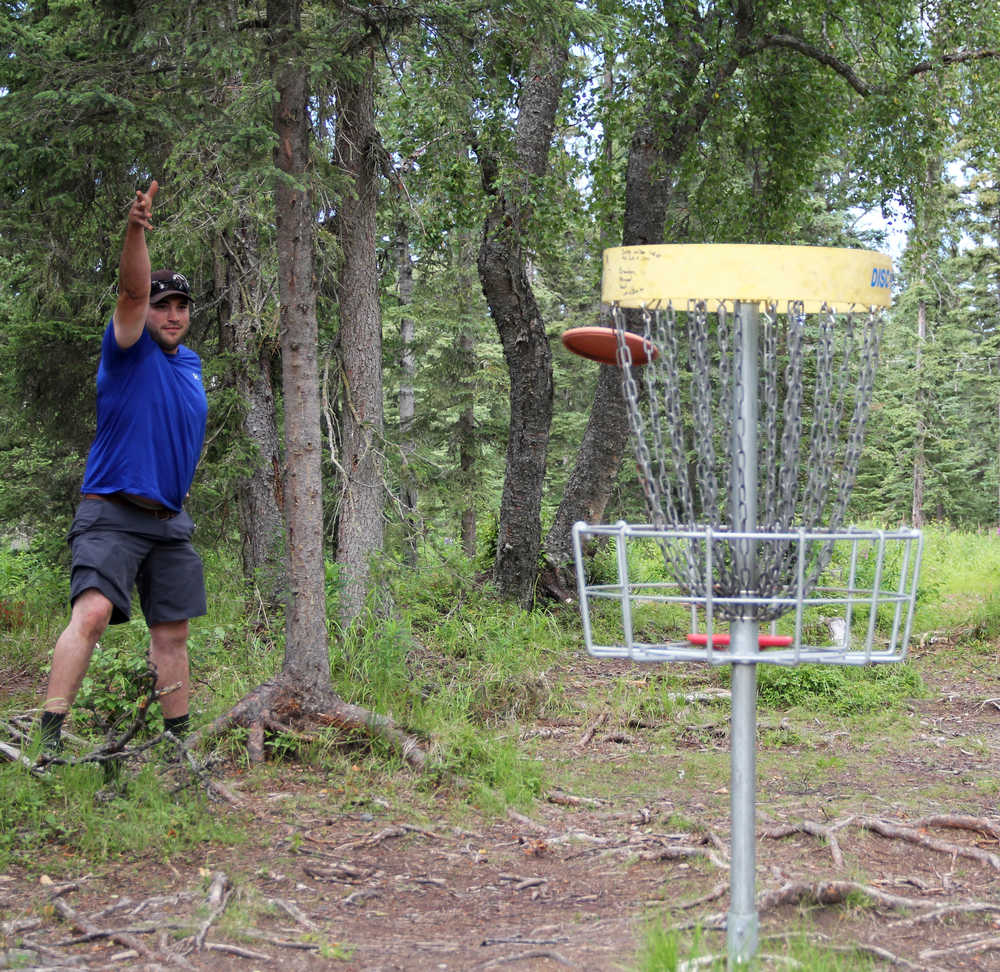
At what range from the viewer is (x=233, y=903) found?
3.35 m

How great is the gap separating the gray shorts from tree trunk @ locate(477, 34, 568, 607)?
4.73m

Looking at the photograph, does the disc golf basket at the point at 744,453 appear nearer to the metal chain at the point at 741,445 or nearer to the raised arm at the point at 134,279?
the metal chain at the point at 741,445

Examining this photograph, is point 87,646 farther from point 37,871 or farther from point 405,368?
point 405,368

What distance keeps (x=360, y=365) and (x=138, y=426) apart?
2881 mm

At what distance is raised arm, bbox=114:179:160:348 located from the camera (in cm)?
359

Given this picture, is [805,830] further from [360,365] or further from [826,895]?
[360,365]

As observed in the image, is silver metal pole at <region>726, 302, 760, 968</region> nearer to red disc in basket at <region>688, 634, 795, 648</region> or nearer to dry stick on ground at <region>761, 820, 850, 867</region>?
red disc in basket at <region>688, 634, 795, 648</region>

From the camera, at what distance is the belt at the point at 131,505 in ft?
13.5

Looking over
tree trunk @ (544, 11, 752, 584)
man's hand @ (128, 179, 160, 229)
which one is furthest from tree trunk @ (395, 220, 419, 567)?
man's hand @ (128, 179, 160, 229)

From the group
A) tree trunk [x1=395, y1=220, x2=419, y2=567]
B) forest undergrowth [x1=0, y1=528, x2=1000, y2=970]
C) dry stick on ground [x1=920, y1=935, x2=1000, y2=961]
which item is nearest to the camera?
dry stick on ground [x1=920, y1=935, x2=1000, y2=961]

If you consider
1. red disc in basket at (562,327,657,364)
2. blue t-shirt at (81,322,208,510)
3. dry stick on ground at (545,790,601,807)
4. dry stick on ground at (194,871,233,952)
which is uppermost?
red disc in basket at (562,327,657,364)

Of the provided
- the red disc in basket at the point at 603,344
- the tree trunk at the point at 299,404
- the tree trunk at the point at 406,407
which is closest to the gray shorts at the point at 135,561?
the tree trunk at the point at 299,404

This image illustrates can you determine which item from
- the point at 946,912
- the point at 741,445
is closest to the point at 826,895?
the point at 946,912

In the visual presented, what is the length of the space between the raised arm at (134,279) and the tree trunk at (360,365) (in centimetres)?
286
